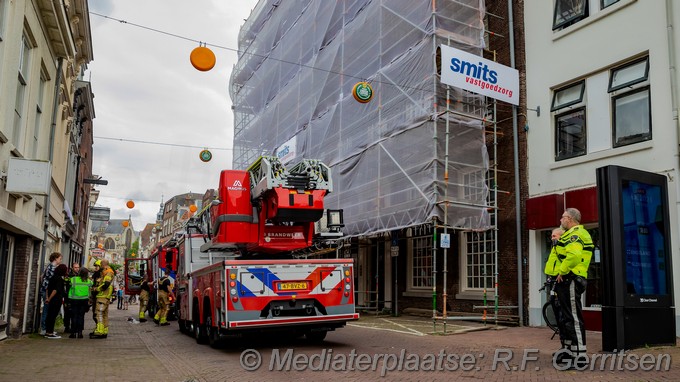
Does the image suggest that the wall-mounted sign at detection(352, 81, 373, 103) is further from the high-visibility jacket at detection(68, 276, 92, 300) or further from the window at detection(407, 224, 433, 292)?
the high-visibility jacket at detection(68, 276, 92, 300)

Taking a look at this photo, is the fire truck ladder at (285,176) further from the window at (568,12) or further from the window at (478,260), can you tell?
the window at (568,12)

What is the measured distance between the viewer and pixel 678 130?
1059 cm

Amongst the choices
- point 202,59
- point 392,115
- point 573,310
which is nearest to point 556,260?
point 573,310

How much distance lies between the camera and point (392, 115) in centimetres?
1528

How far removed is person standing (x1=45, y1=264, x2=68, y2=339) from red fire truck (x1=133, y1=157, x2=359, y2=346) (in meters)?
2.94

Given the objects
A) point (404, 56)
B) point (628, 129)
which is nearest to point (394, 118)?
point (404, 56)

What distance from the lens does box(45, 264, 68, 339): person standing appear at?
12.1 m

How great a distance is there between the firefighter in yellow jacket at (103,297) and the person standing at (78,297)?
27 centimetres

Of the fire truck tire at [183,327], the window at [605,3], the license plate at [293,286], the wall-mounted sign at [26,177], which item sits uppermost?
the window at [605,3]

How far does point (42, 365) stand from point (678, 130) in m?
11.1

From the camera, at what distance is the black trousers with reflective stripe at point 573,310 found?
694 centimetres

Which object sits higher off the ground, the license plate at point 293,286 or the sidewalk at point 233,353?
the license plate at point 293,286

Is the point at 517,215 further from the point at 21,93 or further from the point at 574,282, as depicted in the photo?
the point at 21,93

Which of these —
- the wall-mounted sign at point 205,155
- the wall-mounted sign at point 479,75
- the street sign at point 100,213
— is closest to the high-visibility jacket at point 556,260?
the wall-mounted sign at point 479,75
